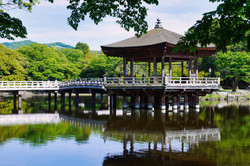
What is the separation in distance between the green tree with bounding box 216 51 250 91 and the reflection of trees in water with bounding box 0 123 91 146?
42.0 meters

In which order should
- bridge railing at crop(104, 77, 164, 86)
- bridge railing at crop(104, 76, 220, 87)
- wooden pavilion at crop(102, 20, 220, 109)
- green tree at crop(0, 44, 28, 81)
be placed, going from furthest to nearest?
1. green tree at crop(0, 44, 28, 81)
2. wooden pavilion at crop(102, 20, 220, 109)
3. bridge railing at crop(104, 77, 164, 86)
4. bridge railing at crop(104, 76, 220, 87)

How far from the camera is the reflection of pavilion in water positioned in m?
11.5

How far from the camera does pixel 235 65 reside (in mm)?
55094

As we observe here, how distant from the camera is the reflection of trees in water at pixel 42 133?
15820 mm

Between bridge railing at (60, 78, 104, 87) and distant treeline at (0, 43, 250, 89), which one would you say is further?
distant treeline at (0, 43, 250, 89)

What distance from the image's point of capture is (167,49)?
1071 inches

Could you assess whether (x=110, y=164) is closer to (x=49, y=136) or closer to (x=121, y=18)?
(x=121, y=18)

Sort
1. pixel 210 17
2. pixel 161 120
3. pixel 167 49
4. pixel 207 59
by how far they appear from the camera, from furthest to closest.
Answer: pixel 207 59 < pixel 167 49 < pixel 161 120 < pixel 210 17

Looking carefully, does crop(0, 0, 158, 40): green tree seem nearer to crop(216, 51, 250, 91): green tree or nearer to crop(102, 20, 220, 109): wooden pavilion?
crop(102, 20, 220, 109): wooden pavilion

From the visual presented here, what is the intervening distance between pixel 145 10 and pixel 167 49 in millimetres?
17361

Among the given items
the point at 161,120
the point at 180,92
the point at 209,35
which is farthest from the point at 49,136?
the point at 180,92

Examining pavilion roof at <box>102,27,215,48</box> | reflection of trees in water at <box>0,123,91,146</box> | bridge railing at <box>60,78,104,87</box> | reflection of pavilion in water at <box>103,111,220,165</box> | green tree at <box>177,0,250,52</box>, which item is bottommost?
reflection of trees in water at <box>0,123,91,146</box>

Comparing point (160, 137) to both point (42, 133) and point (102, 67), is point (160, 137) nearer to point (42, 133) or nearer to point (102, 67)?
point (42, 133)

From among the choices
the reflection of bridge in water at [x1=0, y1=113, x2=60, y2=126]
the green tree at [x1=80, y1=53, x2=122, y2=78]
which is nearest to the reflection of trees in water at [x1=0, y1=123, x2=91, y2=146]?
the reflection of bridge in water at [x1=0, y1=113, x2=60, y2=126]
